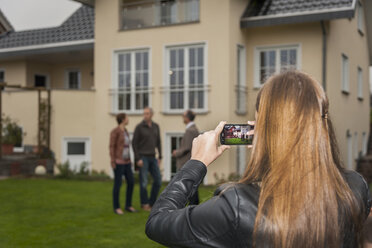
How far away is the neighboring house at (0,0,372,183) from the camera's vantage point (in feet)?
45.5

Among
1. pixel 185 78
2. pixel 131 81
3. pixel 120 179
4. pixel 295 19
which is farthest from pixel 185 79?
pixel 120 179

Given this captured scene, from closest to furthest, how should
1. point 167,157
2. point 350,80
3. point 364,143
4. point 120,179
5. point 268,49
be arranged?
point 120,179 < point 268,49 < point 167,157 < point 350,80 < point 364,143

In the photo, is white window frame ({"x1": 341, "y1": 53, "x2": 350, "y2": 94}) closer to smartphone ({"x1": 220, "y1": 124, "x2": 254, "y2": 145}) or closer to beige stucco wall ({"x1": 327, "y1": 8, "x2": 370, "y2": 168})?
beige stucco wall ({"x1": 327, "y1": 8, "x2": 370, "y2": 168})

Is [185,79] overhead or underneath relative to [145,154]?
overhead

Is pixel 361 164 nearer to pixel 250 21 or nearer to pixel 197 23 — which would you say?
pixel 250 21

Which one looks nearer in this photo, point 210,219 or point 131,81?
point 210,219

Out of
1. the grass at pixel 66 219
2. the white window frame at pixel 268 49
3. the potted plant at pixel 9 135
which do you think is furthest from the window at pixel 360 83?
the potted plant at pixel 9 135

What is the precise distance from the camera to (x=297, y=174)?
56.8 inches

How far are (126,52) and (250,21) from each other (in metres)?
4.27

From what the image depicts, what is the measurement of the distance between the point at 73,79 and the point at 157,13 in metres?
7.39

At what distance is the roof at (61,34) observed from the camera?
17672mm

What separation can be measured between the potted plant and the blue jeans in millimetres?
9702

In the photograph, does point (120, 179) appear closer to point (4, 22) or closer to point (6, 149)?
point (4, 22)

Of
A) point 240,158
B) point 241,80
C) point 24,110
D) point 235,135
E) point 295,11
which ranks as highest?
point 295,11
